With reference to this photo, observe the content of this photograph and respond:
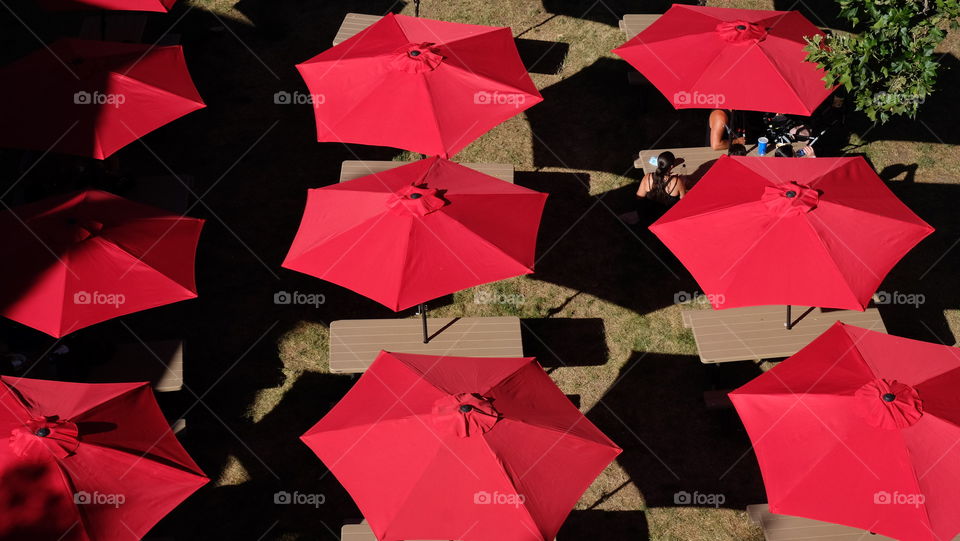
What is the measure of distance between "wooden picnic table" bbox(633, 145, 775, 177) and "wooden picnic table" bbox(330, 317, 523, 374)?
2929 millimetres

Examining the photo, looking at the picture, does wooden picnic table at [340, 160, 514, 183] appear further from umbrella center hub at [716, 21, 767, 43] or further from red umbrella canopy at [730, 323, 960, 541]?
red umbrella canopy at [730, 323, 960, 541]

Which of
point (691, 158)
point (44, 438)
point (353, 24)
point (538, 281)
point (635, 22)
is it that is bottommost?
point (538, 281)

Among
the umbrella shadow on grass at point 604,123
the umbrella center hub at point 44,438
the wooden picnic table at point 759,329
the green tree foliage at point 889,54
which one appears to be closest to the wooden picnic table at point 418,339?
the wooden picnic table at point 759,329

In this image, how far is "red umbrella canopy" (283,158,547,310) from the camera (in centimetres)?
869

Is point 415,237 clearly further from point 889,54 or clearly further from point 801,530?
point 889,54

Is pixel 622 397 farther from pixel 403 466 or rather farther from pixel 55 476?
pixel 55 476

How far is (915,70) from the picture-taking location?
1012 cm

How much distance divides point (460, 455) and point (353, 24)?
7.81m

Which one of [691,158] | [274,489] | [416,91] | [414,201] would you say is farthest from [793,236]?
[274,489]

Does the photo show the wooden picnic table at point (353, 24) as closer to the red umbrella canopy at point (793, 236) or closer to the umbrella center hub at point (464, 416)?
the red umbrella canopy at point (793, 236)

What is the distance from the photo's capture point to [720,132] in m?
11.7

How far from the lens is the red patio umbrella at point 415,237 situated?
28.5 feet

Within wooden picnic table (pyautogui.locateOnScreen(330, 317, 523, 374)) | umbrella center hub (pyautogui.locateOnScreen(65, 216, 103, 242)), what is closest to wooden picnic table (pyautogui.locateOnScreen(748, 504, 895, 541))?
wooden picnic table (pyautogui.locateOnScreen(330, 317, 523, 374))

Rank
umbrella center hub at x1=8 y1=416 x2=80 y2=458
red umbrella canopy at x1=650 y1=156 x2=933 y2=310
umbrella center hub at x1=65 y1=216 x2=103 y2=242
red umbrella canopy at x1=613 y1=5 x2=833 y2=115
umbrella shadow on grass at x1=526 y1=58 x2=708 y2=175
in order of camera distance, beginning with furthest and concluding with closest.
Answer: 1. umbrella shadow on grass at x1=526 y1=58 x2=708 y2=175
2. red umbrella canopy at x1=613 y1=5 x2=833 y2=115
3. umbrella center hub at x1=65 y1=216 x2=103 y2=242
4. red umbrella canopy at x1=650 y1=156 x2=933 y2=310
5. umbrella center hub at x1=8 y1=416 x2=80 y2=458
